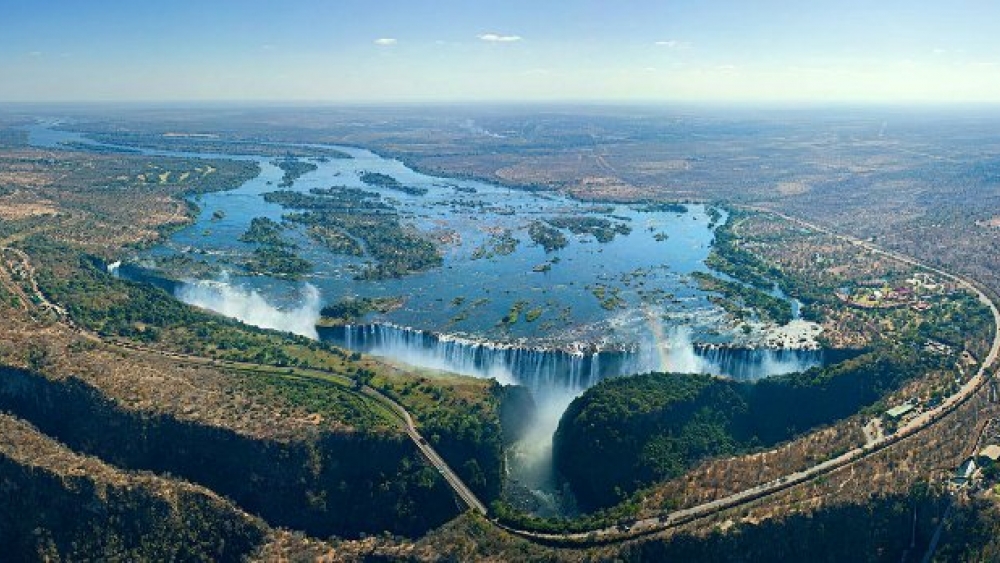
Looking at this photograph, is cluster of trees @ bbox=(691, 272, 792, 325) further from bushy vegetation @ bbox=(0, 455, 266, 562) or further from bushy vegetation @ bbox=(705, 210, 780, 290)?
bushy vegetation @ bbox=(0, 455, 266, 562)

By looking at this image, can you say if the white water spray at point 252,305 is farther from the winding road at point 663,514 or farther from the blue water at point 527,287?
the winding road at point 663,514

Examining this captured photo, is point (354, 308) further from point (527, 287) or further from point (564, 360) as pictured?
point (564, 360)

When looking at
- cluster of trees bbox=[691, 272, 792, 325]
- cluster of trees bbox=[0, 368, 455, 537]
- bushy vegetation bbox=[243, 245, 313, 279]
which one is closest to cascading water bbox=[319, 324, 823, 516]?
cluster of trees bbox=[691, 272, 792, 325]

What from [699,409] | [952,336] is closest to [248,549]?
[699,409]

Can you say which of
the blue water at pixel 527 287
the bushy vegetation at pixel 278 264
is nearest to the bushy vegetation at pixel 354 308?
the blue water at pixel 527 287

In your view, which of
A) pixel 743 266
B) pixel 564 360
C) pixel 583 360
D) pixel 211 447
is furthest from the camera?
pixel 743 266

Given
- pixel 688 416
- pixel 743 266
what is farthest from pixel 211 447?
pixel 743 266

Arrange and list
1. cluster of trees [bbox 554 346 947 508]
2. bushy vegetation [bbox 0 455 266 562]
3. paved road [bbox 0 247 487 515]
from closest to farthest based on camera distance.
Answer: bushy vegetation [bbox 0 455 266 562] → paved road [bbox 0 247 487 515] → cluster of trees [bbox 554 346 947 508]

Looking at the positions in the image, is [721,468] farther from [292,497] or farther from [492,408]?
[292,497]
